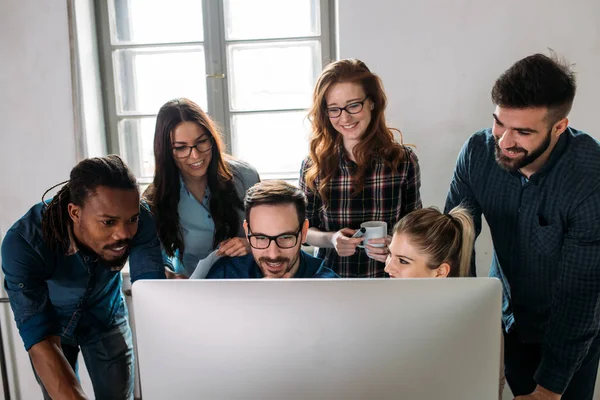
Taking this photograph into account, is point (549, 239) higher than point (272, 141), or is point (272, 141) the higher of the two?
point (272, 141)

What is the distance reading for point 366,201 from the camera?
1847mm

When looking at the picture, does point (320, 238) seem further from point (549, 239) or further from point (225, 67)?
point (225, 67)

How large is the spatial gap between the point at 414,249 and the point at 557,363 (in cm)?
44

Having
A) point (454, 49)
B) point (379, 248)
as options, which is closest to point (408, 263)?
point (379, 248)

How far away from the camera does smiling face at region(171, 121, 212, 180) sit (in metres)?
1.78

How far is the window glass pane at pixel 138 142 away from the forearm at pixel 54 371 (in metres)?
1.60

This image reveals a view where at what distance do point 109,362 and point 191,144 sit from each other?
2.52 feet

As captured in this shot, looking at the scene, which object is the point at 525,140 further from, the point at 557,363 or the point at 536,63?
the point at 557,363

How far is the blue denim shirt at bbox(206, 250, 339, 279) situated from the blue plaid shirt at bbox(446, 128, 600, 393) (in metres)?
0.47

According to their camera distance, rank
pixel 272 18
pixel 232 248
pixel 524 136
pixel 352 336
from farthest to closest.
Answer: pixel 272 18 → pixel 232 248 → pixel 524 136 → pixel 352 336

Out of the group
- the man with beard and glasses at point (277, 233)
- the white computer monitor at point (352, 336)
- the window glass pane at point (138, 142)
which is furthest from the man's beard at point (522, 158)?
the window glass pane at point (138, 142)

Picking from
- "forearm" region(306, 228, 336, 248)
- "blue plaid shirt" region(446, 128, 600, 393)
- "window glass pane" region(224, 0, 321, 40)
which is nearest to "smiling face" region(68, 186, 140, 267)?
"forearm" region(306, 228, 336, 248)

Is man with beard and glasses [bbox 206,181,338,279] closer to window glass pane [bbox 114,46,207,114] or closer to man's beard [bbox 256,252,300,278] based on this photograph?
man's beard [bbox 256,252,300,278]

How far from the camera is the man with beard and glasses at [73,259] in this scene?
135cm
